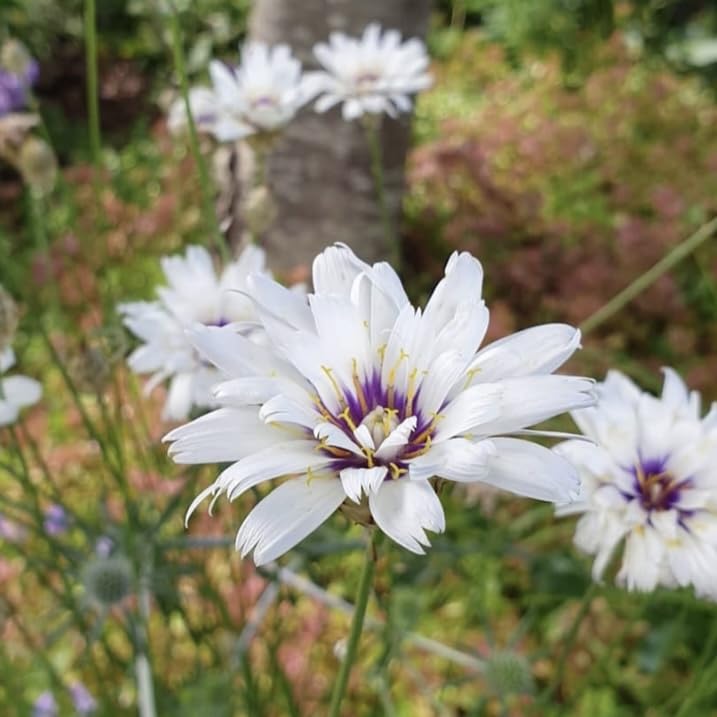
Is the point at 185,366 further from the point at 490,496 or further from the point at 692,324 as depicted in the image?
the point at 692,324

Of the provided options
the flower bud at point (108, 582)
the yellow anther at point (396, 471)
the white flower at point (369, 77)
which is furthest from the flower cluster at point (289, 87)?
the yellow anther at point (396, 471)

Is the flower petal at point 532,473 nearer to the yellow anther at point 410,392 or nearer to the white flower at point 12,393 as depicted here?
the yellow anther at point 410,392

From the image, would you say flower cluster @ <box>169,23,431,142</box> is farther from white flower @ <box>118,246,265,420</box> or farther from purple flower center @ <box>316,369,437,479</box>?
purple flower center @ <box>316,369,437,479</box>

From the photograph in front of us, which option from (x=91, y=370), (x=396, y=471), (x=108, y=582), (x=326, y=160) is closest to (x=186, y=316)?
(x=91, y=370)

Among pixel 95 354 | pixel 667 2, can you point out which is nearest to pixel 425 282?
pixel 95 354

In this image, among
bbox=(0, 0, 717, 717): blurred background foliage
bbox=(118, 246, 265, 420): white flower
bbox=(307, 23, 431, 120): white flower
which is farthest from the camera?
bbox=(307, 23, 431, 120): white flower

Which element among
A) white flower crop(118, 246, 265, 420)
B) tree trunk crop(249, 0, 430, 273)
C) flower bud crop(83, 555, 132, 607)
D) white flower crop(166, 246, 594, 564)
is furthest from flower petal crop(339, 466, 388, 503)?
tree trunk crop(249, 0, 430, 273)
